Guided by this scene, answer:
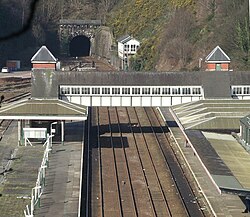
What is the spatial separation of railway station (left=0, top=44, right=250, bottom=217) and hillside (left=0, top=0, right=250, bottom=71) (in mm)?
7468

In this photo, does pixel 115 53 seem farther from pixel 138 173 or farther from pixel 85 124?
pixel 138 173

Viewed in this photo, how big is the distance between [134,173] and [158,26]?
4246cm

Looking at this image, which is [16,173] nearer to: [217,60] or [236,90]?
[236,90]

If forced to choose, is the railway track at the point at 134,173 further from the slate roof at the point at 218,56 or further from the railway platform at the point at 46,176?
the slate roof at the point at 218,56

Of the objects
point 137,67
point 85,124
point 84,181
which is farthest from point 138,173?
point 137,67

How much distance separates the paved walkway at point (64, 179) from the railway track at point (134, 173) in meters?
0.52

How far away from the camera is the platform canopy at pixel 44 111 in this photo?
3089 centimetres

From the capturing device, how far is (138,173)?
2827 centimetres

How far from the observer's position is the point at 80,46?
88.6 meters

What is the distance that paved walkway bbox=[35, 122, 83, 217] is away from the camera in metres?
22.9

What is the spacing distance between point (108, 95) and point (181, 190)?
8.72 metres

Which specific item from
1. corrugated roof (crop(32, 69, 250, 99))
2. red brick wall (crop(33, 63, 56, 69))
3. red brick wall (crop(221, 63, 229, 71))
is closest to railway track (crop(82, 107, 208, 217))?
corrugated roof (crop(32, 69, 250, 99))

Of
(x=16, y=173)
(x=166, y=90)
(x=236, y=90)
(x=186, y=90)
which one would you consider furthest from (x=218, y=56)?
(x=16, y=173)

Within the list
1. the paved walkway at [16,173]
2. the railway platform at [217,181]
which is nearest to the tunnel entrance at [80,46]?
the paved walkway at [16,173]
